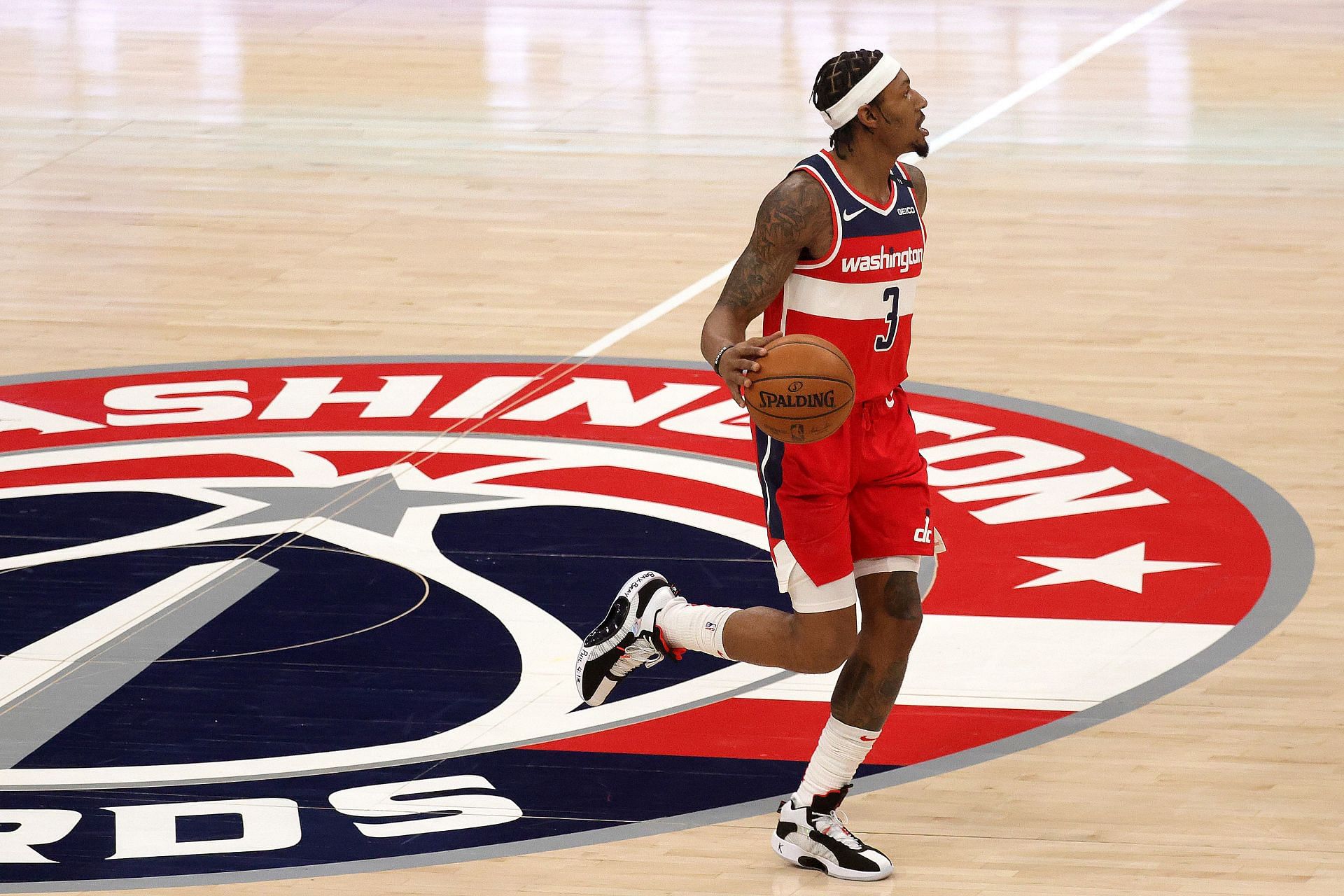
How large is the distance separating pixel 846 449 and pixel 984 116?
1002cm

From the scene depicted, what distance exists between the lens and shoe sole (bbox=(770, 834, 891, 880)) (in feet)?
16.2

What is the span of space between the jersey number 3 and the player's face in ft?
1.06

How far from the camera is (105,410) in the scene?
884 centimetres

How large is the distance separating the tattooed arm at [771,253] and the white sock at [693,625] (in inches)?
25.2

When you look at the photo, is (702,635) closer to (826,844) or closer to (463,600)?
(826,844)

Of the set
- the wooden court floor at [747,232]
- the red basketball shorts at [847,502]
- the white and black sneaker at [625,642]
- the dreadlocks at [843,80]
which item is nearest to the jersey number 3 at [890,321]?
the red basketball shorts at [847,502]

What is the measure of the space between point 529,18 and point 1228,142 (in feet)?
22.7

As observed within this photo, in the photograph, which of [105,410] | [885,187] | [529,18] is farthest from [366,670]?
[529,18]

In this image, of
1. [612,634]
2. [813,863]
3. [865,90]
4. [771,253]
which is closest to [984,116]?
[612,634]

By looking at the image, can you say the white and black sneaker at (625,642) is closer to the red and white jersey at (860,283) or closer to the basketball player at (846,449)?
the basketball player at (846,449)

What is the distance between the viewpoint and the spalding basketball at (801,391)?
4.72 metres

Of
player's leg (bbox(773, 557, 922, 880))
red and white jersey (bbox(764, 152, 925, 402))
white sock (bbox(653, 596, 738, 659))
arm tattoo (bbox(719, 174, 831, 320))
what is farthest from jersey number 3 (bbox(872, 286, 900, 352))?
white sock (bbox(653, 596, 738, 659))

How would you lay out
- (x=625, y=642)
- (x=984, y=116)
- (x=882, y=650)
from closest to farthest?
(x=882, y=650) → (x=625, y=642) → (x=984, y=116)

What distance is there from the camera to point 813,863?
4.97 metres
